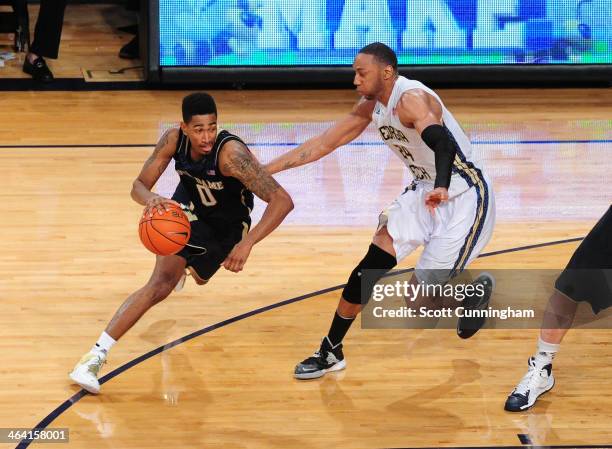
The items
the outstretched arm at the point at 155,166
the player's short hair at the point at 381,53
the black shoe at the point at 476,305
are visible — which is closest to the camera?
the player's short hair at the point at 381,53

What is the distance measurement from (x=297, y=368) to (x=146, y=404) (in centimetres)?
84

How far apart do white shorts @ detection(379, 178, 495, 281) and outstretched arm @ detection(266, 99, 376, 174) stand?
47cm

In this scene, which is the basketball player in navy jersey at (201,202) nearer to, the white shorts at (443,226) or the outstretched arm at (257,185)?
the outstretched arm at (257,185)

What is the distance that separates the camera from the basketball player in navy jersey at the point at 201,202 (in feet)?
18.5

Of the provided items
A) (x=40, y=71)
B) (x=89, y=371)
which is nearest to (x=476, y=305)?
(x=89, y=371)

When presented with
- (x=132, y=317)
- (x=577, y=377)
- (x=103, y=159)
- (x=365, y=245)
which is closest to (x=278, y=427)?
(x=132, y=317)

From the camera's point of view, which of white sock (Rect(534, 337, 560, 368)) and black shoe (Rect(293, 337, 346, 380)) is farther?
black shoe (Rect(293, 337, 346, 380))

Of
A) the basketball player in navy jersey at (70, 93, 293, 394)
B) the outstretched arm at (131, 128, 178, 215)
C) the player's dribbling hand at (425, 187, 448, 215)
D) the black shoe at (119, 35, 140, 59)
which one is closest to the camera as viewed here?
the player's dribbling hand at (425, 187, 448, 215)

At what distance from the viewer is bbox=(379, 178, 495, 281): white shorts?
5.94 meters

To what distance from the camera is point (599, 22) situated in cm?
1232

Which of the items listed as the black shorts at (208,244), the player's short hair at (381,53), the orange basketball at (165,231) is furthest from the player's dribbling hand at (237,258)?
the player's short hair at (381,53)

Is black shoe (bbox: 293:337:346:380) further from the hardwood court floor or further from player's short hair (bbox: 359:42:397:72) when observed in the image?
player's short hair (bbox: 359:42:397:72)

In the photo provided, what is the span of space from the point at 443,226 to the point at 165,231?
1.49 m

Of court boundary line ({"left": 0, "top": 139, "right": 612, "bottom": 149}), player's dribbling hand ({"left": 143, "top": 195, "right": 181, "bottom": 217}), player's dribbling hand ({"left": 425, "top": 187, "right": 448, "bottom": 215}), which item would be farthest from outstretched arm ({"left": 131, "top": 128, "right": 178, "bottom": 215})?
court boundary line ({"left": 0, "top": 139, "right": 612, "bottom": 149})
